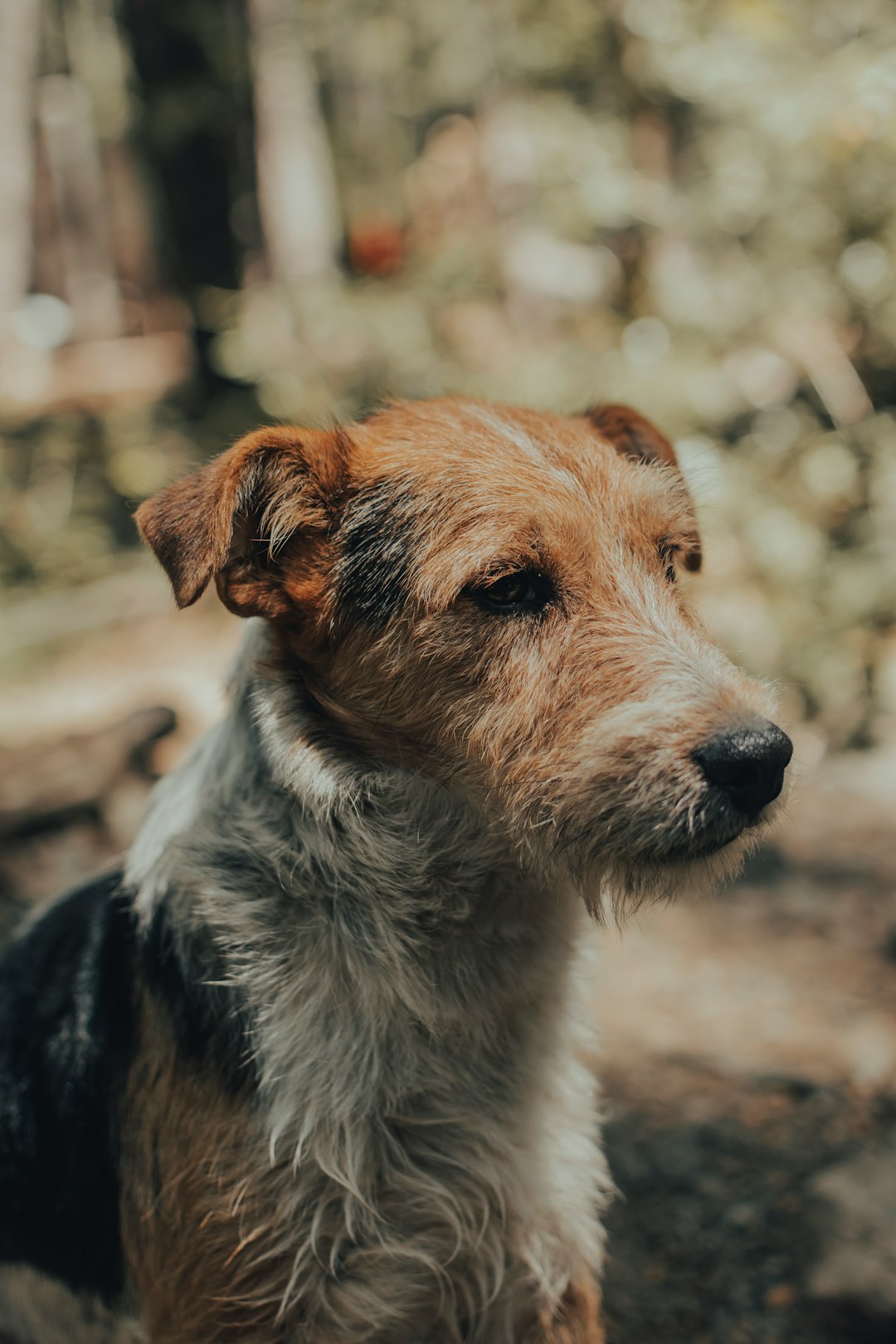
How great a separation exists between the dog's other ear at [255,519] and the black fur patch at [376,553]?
0.07 m

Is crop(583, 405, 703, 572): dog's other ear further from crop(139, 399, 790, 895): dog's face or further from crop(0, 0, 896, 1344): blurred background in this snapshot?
crop(139, 399, 790, 895): dog's face

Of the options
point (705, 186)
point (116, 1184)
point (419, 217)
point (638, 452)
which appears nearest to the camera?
point (116, 1184)

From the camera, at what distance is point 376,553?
2.68 m

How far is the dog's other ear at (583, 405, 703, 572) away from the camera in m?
3.23

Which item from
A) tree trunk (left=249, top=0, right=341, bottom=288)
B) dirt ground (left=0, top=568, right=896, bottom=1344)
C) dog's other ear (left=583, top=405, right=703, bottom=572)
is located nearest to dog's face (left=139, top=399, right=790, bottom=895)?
dog's other ear (left=583, top=405, right=703, bottom=572)

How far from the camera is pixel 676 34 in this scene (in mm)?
6176

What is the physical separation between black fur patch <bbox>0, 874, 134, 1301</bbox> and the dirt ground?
906 mm

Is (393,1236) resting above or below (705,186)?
below

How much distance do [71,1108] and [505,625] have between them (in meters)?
1.72

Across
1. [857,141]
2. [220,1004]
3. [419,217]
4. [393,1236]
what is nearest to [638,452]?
[220,1004]

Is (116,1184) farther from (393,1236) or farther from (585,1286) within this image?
(585,1286)

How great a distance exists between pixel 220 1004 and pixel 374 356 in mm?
7129

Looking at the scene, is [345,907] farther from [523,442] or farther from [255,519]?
[523,442]

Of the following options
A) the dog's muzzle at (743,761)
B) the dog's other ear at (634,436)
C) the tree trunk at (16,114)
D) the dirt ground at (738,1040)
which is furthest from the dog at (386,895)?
the tree trunk at (16,114)
